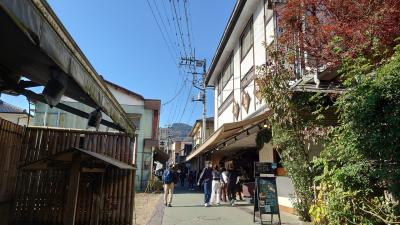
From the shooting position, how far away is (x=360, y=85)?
612cm

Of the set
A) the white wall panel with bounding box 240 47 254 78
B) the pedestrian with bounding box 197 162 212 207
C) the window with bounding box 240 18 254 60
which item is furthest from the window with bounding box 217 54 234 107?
the pedestrian with bounding box 197 162 212 207

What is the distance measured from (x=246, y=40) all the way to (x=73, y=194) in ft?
45.4

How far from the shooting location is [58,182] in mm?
8648

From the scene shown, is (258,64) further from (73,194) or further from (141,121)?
(141,121)

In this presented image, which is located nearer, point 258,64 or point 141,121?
point 258,64

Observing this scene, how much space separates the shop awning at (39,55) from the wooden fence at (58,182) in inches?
119

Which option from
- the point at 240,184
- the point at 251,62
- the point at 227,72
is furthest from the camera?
the point at 227,72

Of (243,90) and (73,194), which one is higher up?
(243,90)

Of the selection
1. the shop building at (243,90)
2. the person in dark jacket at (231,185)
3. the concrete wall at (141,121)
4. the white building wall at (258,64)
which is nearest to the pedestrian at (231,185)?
the person in dark jacket at (231,185)

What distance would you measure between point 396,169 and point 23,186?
7.73m

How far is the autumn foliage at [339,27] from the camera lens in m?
7.60

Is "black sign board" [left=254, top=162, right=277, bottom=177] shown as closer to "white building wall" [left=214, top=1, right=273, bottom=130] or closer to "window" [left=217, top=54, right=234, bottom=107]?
"white building wall" [left=214, top=1, right=273, bottom=130]

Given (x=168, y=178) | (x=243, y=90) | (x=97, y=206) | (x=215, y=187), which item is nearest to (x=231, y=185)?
(x=215, y=187)

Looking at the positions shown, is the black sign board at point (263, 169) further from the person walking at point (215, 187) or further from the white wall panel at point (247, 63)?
the white wall panel at point (247, 63)
